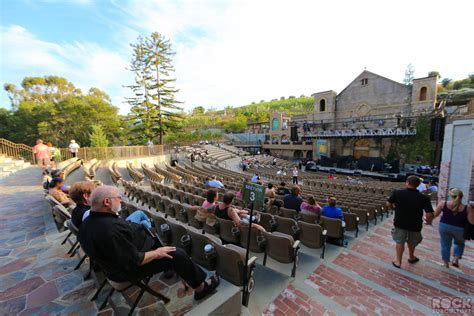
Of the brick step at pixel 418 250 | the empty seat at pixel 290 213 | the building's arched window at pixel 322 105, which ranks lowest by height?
the brick step at pixel 418 250

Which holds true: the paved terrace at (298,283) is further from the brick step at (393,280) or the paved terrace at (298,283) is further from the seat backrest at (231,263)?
the seat backrest at (231,263)

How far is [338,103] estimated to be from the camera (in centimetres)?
3331

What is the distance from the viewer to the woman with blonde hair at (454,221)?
12.0ft

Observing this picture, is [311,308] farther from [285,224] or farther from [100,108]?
[100,108]

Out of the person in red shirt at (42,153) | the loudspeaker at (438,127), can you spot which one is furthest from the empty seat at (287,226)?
the loudspeaker at (438,127)

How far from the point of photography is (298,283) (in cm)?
307

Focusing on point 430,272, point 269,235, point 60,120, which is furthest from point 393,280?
point 60,120

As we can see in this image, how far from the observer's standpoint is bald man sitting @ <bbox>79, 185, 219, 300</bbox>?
1.71 metres

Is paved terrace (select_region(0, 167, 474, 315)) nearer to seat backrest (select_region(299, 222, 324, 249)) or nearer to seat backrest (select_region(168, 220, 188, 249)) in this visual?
seat backrest (select_region(299, 222, 324, 249))

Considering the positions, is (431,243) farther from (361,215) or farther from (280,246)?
(280,246)

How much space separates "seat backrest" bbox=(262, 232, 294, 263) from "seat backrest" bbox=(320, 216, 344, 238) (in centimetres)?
172

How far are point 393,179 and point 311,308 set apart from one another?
1015 inches

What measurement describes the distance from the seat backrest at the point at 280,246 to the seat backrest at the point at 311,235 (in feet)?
3.11

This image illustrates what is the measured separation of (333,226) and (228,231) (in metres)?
2.45
